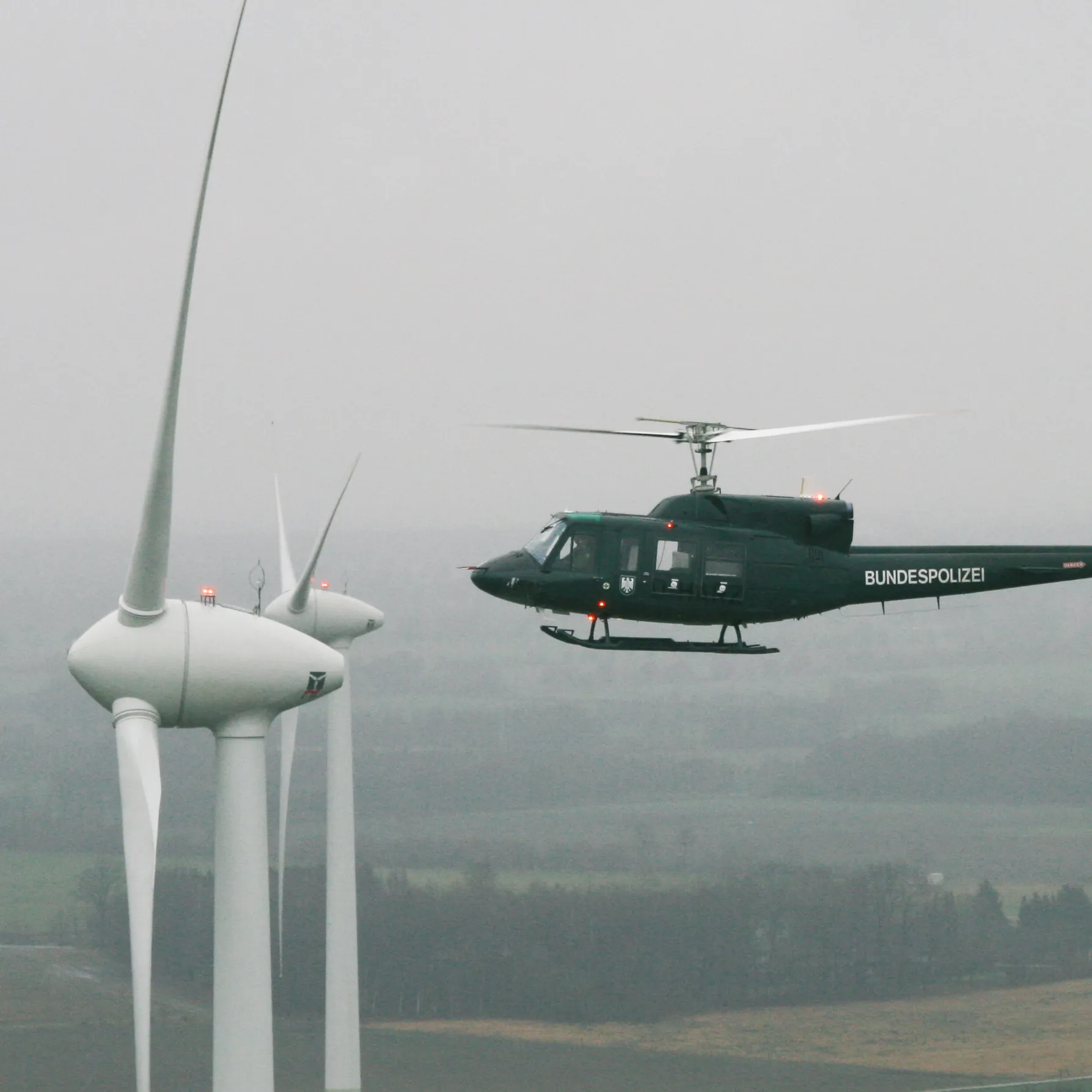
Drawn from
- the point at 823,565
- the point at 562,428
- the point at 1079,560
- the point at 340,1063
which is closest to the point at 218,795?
the point at 562,428

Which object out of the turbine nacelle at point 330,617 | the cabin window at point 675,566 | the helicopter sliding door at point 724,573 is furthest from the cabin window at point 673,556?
the turbine nacelle at point 330,617

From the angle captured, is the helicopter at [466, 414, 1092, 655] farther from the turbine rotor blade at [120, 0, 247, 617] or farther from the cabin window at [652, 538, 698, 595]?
the turbine rotor blade at [120, 0, 247, 617]

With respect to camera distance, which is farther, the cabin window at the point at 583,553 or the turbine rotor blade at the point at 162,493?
the cabin window at the point at 583,553

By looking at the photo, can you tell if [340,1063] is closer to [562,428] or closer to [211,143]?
[562,428]

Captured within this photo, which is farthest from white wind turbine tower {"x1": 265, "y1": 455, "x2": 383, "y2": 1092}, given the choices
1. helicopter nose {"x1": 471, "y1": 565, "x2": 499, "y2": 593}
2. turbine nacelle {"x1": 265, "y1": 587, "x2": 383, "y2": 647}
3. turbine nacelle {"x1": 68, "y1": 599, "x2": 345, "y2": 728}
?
turbine nacelle {"x1": 68, "y1": 599, "x2": 345, "y2": 728}

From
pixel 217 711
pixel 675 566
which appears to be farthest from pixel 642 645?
pixel 217 711

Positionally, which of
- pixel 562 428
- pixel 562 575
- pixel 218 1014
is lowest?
pixel 218 1014

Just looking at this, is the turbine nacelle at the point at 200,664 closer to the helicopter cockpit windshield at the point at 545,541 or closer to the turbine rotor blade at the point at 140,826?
the turbine rotor blade at the point at 140,826
